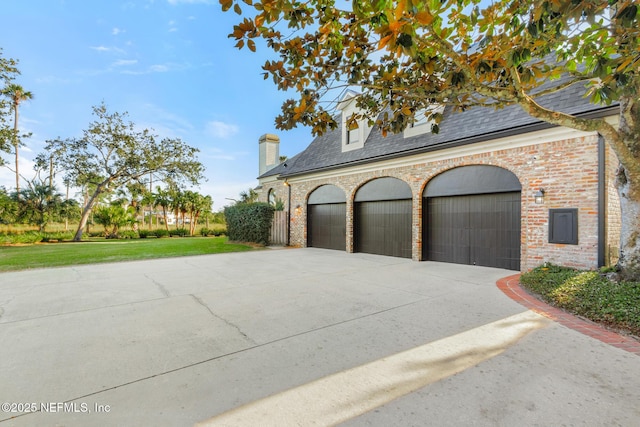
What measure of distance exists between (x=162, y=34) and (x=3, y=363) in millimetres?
10141

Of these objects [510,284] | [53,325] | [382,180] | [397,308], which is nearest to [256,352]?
[397,308]

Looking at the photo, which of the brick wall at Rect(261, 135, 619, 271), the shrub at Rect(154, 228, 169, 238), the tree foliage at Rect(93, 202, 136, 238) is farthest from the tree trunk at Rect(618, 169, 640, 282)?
the tree foliage at Rect(93, 202, 136, 238)

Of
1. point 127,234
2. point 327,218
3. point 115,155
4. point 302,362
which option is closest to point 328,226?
point 327,218

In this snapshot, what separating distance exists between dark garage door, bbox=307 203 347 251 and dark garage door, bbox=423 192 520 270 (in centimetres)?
379

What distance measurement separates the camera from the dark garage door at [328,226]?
Answer: 1198 centimetres

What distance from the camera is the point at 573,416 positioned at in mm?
1895

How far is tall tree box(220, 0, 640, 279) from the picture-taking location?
2.91 meters

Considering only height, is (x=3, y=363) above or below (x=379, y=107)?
below

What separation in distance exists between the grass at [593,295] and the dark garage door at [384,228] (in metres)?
4.30

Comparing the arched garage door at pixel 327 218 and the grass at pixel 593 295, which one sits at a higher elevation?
the arched garage door at pixel 327 218

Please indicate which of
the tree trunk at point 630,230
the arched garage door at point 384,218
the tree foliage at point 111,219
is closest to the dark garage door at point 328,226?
the arched garage door at point 384,218

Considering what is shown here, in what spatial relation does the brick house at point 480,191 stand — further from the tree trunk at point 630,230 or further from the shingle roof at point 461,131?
the tree trunk at point 630,230

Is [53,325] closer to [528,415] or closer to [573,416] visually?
[528,415]

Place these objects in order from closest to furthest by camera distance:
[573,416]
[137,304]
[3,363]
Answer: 1. [573,416]
2. [3,363]
3. [137,304]
